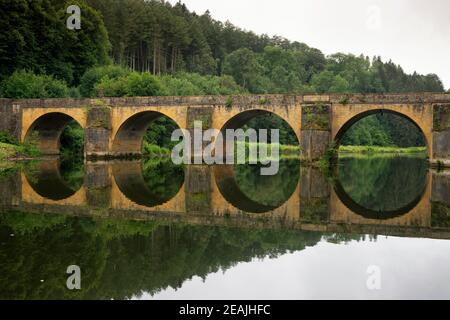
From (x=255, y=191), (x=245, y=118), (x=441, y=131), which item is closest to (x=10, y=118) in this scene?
(x=245, y=118)

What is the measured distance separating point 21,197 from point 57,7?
51.1 metres

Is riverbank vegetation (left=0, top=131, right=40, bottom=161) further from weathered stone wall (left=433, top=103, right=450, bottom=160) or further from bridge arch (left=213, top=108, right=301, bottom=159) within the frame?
weathered stone wall (left=433, top=103, right=450, bottom=160)

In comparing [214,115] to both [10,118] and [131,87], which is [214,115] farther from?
[10,118]

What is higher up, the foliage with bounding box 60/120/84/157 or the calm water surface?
the foliage with bounding box 60/120/84/157

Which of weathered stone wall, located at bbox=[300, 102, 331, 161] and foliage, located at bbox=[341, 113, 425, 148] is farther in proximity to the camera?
foliage, located at bbox=[341, 113, 425, 148]

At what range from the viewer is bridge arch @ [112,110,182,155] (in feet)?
140

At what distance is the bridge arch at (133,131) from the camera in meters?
42.7

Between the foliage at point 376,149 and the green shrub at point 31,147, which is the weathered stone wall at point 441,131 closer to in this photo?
the green shrub at point 31,147

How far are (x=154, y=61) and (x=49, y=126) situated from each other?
103 ft

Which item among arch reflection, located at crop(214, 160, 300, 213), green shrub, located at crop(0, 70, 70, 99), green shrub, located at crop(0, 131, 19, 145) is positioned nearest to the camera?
arch reflection, located at crop(214, 160, 300, 213)

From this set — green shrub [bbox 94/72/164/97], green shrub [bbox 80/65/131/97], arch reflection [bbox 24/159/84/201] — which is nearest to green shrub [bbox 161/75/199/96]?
green shrub [bbox 80/65/131/97]

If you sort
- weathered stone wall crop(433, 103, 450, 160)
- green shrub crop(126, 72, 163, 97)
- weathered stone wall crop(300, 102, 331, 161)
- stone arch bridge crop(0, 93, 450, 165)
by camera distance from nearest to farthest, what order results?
1. weathered stone wall crop(433, 103, 450, 160)
2. stone arch bridge crop(0, 93, 450, 165)
3. weathered stone wall crop(300, 102, 331, 161)
4. green shrub crop(126, 72, 163, 97)

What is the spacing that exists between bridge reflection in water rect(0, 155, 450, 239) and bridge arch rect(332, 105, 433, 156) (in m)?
8.75
